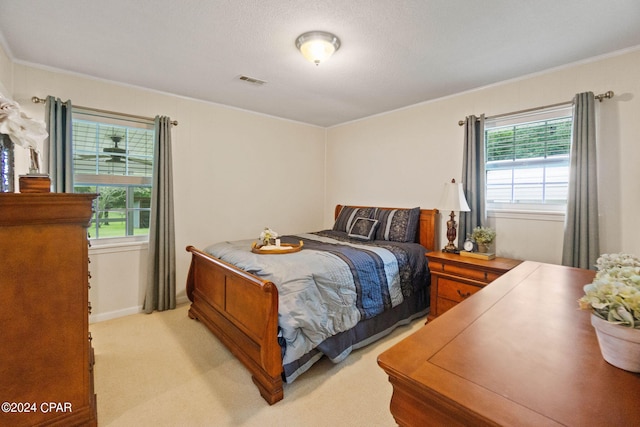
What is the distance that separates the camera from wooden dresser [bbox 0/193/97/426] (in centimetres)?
128

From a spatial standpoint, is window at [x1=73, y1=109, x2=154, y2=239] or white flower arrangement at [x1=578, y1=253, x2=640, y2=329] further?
window at [x1=73, y1=109, x2=154, y2=239]

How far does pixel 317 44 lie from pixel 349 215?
2307 millimetres

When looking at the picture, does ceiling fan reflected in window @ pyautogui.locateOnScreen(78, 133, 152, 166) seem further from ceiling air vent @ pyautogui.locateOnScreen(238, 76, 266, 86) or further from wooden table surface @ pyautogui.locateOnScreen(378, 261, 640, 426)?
wooden table surface @ pyautogui.locateOnScreen(378, 261, 640, 426)

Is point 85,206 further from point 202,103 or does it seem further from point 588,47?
point 588,47

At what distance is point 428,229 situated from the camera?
3422 millimetres

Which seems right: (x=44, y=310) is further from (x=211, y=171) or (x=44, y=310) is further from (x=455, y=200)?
(x=455, y=200)

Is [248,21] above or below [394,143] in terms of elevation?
above

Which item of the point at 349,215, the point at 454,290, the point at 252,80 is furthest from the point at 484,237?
the point at 252,80

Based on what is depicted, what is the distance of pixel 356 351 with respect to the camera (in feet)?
8.02

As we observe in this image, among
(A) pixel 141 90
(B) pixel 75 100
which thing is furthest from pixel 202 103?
(B) pixel 75 100

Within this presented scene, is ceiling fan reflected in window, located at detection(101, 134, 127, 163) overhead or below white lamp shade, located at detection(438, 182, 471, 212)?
overhead

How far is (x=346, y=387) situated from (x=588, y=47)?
300 centimetres

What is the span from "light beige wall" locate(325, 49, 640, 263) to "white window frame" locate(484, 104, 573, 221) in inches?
1.9

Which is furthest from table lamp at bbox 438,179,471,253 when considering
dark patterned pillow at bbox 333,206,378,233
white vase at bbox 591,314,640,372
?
white vase at bbox 591,314,640,372
